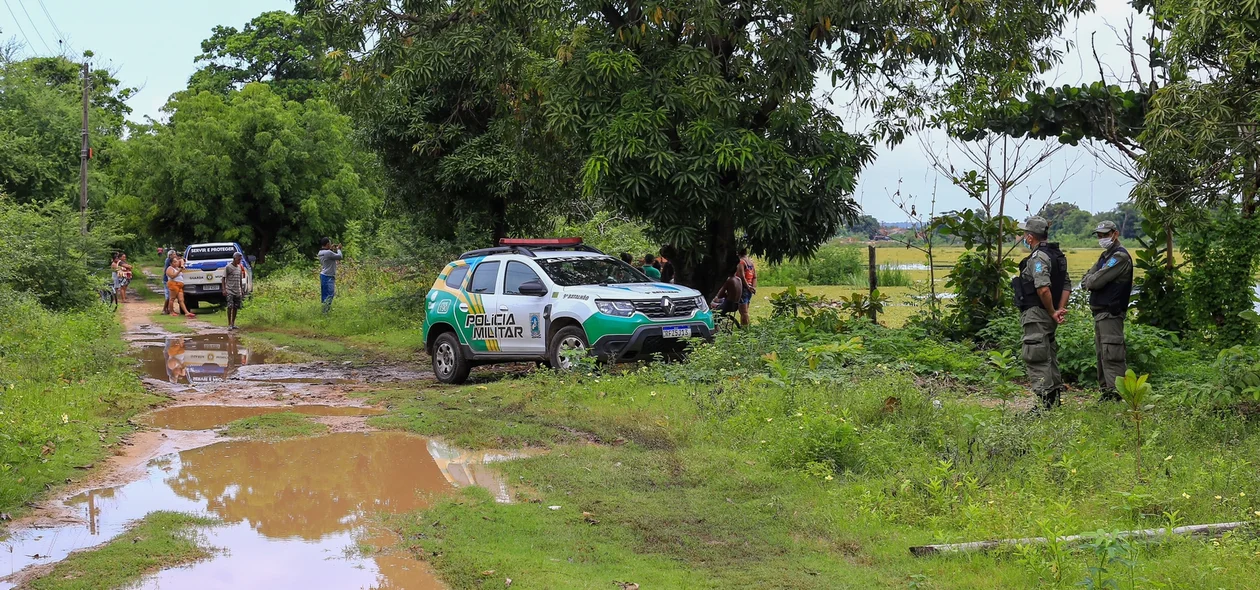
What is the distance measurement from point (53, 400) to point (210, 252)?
20.2 meters

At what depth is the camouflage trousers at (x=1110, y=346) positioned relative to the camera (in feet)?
33.6

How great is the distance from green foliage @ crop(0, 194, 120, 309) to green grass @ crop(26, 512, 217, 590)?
48.7 ft

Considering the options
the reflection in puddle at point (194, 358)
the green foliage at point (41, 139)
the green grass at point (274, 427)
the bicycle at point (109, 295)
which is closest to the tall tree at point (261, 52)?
the green foliage at point (41, 139)

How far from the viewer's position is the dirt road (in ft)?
20.5

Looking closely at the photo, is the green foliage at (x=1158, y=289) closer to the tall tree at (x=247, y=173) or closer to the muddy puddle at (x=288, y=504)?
the muddy puddle at (x=288, y=504)

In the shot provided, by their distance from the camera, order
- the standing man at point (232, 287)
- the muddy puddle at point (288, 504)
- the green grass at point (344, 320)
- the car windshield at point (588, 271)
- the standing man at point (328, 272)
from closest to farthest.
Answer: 1. the muddy puddle at point (288, 504)
2. the car windshield at point (588, 271)
3. the green grass at point (344, 320)
4. the standing man at point (232, 287)
5. the standing man at point (328, 272)

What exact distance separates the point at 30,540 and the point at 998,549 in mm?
5580

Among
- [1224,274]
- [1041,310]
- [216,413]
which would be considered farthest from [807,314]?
[216,413]

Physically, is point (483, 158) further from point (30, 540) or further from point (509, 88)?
point (30, 540)

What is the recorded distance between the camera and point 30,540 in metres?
6.77

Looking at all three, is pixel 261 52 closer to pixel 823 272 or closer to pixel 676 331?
pixel 823 272

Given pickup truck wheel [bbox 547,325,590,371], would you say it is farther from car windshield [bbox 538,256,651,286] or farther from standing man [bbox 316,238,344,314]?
standing man [bbox 316,238,344,314]

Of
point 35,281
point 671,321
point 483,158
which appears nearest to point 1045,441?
point 671,321

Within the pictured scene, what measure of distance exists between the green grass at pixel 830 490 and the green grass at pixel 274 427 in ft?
2.80
